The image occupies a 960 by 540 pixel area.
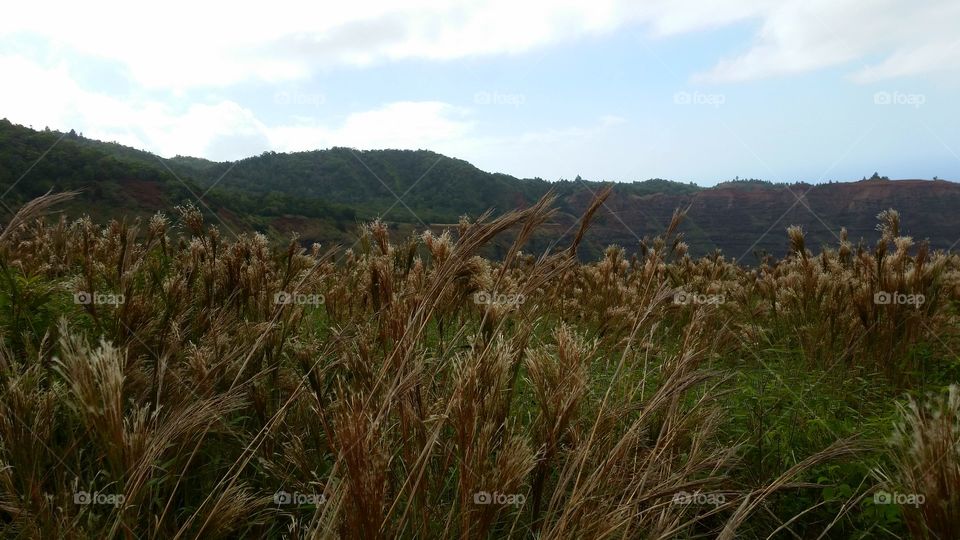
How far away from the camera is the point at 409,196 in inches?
3595

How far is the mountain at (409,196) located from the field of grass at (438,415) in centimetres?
2925

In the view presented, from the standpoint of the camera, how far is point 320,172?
102 m

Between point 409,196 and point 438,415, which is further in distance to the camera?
point 409,196

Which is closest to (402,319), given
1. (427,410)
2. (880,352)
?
(427,410)

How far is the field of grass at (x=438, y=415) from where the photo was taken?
116 centimetres

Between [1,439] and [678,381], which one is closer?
[1,439]

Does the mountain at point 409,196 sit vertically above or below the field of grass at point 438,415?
above

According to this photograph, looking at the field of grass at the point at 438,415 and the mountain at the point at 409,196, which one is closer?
the field of grass at the point at 438,415

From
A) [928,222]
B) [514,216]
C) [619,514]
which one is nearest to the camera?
[619,514]

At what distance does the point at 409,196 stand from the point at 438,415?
91.8 m

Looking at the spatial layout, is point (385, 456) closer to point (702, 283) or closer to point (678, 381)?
point (678, 381)

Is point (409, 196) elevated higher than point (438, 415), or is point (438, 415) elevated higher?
point (409, 196)

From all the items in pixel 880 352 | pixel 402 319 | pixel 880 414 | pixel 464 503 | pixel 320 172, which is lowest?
pixel 880 414

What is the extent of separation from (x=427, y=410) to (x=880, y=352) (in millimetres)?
3576
